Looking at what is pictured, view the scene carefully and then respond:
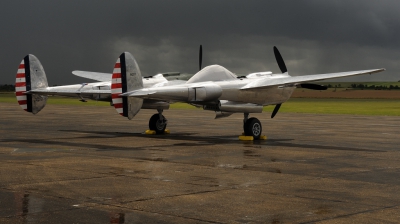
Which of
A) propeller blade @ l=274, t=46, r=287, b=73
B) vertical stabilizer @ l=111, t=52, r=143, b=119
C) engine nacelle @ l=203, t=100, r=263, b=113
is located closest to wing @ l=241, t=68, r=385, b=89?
engine nacelle @ l=203, t=100, r=263, b=113

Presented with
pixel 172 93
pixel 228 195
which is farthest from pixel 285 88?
pixel 228 195

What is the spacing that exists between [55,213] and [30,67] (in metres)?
18.8

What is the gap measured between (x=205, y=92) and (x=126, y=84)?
3.17 metres

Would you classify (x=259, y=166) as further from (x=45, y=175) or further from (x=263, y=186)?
(x=45, y=175)

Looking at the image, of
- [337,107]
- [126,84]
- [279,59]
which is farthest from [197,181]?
[337,107]

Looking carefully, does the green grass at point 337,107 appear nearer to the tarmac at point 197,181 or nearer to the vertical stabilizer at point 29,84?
the tarmac at point 197,181

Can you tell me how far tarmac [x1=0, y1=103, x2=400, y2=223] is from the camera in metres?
9.71

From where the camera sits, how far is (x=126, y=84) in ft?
77.5

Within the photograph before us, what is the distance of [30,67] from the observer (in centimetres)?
2716

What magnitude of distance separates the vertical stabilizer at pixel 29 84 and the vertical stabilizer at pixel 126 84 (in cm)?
485

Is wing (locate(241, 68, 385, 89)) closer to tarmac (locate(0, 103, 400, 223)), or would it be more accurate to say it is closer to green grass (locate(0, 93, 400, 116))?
tarmac (locate(0, 103, 400, 223))

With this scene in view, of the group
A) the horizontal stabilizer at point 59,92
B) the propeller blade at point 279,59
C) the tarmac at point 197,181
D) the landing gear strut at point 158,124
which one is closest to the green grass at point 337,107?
the propeller blade at point 279,59

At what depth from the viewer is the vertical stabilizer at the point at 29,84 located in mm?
26703

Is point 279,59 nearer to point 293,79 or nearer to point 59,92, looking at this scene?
point 293,79
